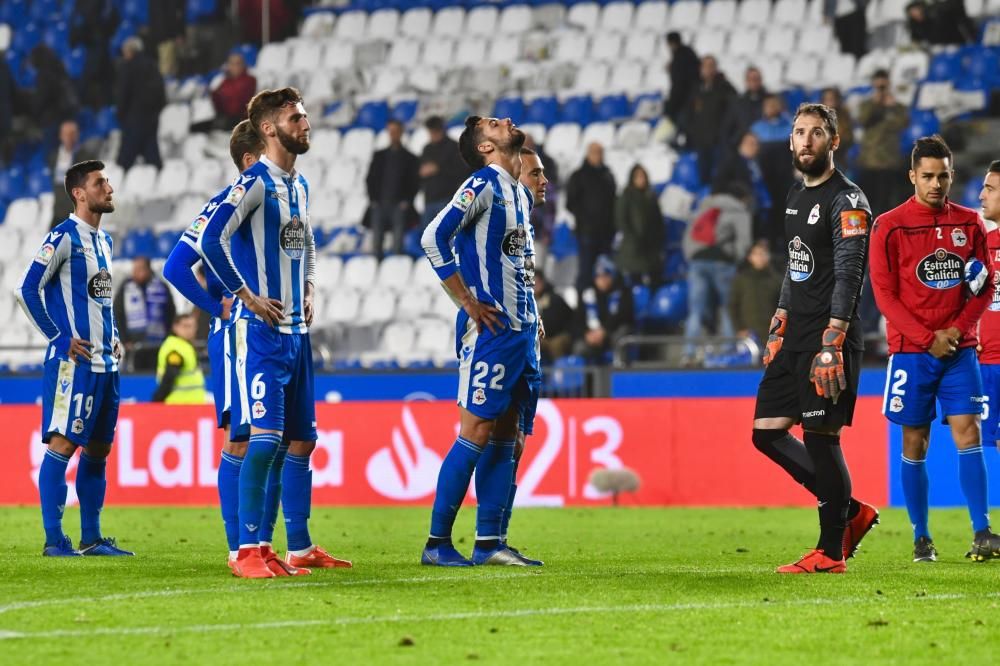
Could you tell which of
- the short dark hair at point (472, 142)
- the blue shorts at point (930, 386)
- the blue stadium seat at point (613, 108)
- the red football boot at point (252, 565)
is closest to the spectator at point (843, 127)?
the blue stadium seat at point (613, 108)

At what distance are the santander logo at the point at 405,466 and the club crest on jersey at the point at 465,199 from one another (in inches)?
286

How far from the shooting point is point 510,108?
71.7 ft

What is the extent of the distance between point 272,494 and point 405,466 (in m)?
7.48

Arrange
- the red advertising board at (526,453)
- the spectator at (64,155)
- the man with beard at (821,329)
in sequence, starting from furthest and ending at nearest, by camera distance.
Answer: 1. the spectator at (64,155)
2. the red advertising board at (526,453)
3. the man with beard at (821,329)

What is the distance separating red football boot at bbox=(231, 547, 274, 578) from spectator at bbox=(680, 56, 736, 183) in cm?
1280

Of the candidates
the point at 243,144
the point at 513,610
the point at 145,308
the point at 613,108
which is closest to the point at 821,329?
the point at 513,610

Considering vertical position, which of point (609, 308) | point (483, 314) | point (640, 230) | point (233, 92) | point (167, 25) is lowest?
point (483, 314)

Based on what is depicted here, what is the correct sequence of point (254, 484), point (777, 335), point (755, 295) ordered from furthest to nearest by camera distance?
point (755, 295) → point (777, 335) → point (254, 484)

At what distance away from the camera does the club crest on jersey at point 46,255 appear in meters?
9.25

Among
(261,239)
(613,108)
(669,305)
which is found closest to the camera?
(261,239)

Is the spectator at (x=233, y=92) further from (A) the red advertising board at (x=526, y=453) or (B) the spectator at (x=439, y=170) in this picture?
(A) the red advertising board at (x=526, y=453)

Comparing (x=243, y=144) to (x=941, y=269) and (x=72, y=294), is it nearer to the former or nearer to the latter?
(x=72, y=294)

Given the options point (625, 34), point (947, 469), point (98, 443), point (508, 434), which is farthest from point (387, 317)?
point (508, 434)

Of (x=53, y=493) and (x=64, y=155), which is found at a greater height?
A: (x=64, y=155)
